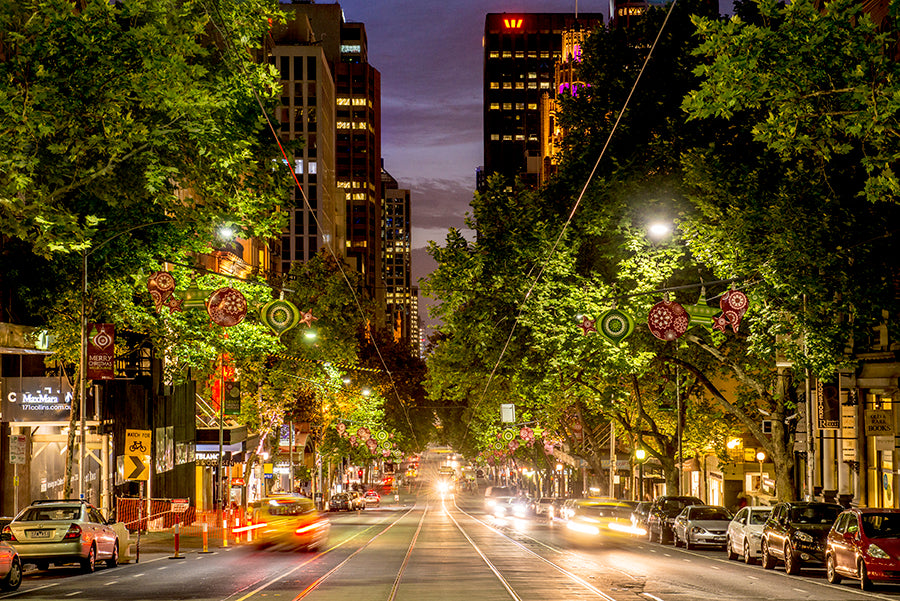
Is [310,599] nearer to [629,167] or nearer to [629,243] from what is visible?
[629,243]

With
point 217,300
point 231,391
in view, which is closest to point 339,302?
point 231,391

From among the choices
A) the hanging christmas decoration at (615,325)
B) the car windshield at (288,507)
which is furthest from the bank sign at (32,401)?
the hanging christmas decoration at (615,325)

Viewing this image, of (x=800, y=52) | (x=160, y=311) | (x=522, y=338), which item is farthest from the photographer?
(x=522, y=338)

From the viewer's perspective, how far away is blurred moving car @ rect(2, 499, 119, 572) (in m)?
24.4

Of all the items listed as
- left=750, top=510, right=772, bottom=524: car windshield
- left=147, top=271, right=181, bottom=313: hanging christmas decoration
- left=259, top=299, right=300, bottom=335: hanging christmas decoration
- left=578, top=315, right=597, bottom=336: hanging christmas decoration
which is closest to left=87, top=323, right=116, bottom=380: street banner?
left=147, top=271, right=181, bottom=313: hanging christmas decoration

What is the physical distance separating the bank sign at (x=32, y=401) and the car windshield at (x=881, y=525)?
23567 mm

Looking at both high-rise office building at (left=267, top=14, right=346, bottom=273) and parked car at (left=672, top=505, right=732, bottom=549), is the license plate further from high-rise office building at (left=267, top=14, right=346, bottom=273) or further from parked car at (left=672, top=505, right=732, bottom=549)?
high-rise office building at (left=267, top=14, right=346, bottom=273)

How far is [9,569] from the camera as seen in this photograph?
20281 mm

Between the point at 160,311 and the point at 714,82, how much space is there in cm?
1801

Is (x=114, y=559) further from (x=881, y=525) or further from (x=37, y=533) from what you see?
(x=881, y=525)

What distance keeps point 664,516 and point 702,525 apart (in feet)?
15.8

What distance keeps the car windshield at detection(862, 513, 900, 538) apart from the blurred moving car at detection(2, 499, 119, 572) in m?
17.0

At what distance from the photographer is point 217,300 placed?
25.8 metres

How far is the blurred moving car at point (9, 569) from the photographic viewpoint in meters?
20.1
